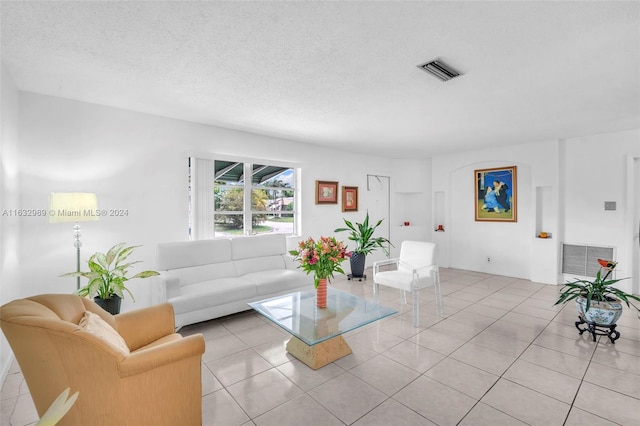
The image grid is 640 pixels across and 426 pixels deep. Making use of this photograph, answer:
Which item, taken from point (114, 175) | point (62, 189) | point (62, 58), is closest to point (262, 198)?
point (114, 175)

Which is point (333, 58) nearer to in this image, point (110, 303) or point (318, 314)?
point (318, 314)

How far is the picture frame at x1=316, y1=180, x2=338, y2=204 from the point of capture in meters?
5.65

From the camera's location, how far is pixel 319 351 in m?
2.55

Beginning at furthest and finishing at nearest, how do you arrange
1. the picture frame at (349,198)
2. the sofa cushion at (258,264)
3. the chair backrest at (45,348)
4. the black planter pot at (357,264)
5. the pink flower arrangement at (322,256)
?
the picture frame at (349,198), the black planter pot at (357,264), the sofa cushion at (258,264), the pink flower arrangement at (322,256), the chair backrest at (45,348)

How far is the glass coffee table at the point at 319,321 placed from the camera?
2.37 metres

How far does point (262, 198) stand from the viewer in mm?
5004

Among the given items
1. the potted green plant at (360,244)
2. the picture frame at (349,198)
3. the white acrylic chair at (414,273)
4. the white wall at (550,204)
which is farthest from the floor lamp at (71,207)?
the white wall at (550,204)

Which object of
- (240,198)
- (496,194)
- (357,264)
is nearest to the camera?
(240,198)

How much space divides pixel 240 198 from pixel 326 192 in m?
1.77

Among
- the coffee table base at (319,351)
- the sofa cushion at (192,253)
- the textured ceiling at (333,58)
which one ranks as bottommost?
the coffee table base at (319,351)

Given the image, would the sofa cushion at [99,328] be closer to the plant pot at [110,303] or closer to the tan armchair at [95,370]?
the tan armchair at [95,370]

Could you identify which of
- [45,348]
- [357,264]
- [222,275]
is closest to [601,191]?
[357,264]

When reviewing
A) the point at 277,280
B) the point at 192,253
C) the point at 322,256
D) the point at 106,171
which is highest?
the point at 106,171

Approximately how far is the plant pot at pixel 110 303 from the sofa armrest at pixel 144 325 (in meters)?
1.00
